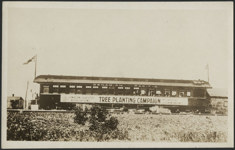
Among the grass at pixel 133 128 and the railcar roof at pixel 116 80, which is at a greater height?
the railcar roof at pixel 116 80

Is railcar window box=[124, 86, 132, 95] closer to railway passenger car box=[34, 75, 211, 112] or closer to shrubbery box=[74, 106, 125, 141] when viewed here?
railway passenger car box=[34, 75, 211, 112]

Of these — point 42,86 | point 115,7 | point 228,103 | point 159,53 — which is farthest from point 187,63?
point 42,86

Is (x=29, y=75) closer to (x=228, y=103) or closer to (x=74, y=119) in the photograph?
(x=74, y=119)

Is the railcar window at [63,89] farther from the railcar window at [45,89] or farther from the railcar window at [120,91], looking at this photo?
the railcar window at [120,91]

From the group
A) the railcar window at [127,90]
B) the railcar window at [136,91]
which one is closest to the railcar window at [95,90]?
the railcar window at [127,90]

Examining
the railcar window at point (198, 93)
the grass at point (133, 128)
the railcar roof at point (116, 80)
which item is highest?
the railcar roof at point (116, 80)

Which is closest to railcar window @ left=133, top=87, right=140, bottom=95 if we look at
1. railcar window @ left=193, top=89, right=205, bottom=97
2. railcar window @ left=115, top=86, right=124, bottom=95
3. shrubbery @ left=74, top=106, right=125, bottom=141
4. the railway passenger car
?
the railway passenger car

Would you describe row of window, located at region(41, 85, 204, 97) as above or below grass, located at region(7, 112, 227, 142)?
above

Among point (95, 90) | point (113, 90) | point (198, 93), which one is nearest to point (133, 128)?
point (113, 90)
